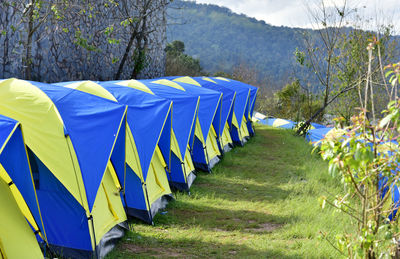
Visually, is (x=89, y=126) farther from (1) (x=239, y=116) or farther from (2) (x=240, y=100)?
(2) (x=240, y=100)

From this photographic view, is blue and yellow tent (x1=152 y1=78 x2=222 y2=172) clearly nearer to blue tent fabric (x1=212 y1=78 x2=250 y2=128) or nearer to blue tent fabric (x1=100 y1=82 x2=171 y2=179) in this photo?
blue tent fabric (x1=100 y1=82 x2=171 y2=179)

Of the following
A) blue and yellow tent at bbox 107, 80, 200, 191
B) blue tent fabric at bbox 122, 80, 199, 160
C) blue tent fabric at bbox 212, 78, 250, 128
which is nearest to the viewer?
blue and yellow tent at bbox 107, 80, 200, 191

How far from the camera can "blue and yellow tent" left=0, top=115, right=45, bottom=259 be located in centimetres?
371

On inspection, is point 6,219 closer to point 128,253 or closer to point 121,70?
point 128,253

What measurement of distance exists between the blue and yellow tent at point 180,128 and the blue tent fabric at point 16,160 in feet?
12.2

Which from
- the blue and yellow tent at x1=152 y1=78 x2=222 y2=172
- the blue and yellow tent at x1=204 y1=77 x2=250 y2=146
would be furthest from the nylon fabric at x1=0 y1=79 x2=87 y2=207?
the blue and yellow tent at x1=204 y1=77 x2=250 y2=146

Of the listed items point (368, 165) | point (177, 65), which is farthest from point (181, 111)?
point (177, 65)

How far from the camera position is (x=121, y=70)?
14.4 meters

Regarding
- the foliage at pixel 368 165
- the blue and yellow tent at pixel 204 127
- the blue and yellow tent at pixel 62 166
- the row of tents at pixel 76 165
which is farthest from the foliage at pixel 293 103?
the foliage at pixel 368 165

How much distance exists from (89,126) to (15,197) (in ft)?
4.03

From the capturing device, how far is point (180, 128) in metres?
8.02

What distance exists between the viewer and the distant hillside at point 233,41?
159 feet

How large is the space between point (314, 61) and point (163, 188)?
10.9 meters

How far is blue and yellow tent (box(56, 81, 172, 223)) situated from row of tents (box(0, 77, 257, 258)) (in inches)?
0.5
